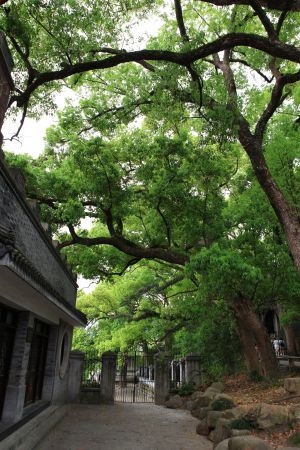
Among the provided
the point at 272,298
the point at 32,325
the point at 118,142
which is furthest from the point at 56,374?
the point at 118,142

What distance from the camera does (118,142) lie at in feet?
49.1

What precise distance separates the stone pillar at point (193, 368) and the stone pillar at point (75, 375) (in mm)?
4707

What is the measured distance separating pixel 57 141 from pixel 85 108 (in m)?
1.87

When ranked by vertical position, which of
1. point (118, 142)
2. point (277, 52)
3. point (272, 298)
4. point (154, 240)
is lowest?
point (272, 298)

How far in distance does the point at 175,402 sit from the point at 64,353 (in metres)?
5.15

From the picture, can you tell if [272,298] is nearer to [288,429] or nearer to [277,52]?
[288,429]

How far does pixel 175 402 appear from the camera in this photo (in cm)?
1410

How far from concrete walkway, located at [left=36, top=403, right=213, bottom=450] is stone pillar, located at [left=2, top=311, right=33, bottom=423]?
127 cm

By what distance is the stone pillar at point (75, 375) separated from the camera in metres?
13.9

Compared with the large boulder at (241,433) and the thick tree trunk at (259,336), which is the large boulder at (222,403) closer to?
the thick tree trunk at (259,336)

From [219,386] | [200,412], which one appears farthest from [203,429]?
[219,386]

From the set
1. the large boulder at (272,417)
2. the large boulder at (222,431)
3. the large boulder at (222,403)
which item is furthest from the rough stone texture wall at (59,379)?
the large boulder at (272,417)

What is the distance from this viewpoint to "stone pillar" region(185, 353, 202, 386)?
15.5m

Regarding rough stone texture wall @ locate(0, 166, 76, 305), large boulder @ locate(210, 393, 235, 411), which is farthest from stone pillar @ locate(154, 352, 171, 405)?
rough stone texture wall @ locate(0, 166, 76, 305)
